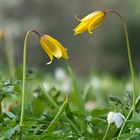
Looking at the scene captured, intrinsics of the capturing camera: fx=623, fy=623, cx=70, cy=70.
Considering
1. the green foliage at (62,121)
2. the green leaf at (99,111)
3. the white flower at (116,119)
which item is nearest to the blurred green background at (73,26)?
the green foliage at (62,121)

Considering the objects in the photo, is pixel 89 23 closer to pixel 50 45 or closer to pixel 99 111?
pixel 50 45

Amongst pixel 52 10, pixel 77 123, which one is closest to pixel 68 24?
pixel 52 10

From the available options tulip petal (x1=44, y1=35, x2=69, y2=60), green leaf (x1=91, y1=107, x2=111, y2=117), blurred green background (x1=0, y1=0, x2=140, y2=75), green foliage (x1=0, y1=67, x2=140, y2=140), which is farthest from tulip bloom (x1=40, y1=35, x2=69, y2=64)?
blurred green background (x1=0, y1=0, x2=140, y2=75)

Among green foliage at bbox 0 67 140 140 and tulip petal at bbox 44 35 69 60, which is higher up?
tulip petal at bbox 44 35 69 60

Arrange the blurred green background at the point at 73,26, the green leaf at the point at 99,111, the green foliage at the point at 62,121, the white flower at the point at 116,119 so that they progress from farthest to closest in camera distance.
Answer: the blurred green background at the point at 73,26
the green leaf at the point at 99,111
the white flower at the point at 116,119
the green foliage at the point at 62,121

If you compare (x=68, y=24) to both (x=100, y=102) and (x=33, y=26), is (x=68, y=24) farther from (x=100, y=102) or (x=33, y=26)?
(x=100, y=102)

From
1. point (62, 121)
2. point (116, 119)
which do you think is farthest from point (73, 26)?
point (116, 119)

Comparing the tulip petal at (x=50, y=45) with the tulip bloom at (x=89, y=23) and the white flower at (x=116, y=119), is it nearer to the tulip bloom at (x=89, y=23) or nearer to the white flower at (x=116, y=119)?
the tulip bloom at (x=89, y=23)

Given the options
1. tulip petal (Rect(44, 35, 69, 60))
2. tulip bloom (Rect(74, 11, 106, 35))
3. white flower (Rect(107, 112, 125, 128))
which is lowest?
white flower (Rect(107, 112, 125, 128))

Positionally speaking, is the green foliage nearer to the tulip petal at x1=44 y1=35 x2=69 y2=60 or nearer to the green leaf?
the green leaf
